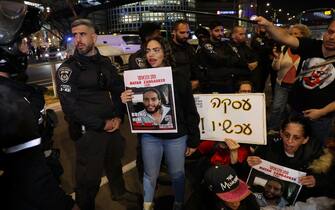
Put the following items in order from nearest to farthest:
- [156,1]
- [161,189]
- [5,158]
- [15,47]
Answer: [5,158], [15,47], [161,189], [156,1]

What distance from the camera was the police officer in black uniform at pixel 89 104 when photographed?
3146 millimetres

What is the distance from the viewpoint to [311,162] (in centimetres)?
319

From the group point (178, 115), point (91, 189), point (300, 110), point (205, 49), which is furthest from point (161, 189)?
point (205, 49)

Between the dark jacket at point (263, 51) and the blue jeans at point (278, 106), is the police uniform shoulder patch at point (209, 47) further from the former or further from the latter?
the dark jacket at point (263, 51)

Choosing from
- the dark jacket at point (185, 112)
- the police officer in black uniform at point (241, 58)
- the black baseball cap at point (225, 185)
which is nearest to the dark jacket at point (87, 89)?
the dark jacket at point (185, 112)

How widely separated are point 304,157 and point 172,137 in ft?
3.86

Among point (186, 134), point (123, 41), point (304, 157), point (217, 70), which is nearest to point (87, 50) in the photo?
point (186, 134)

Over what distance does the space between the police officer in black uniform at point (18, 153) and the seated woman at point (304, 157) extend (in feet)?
7.21

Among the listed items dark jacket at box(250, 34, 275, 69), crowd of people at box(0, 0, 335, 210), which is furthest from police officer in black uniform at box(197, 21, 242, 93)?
dark jacket at box(250, 34, 275, 69)

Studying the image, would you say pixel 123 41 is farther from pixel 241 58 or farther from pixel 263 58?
pixel 241 58

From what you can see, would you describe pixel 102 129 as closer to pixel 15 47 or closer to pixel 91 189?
pixel 91 189

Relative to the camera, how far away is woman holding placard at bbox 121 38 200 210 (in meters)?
3.10

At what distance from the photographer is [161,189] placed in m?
4.17

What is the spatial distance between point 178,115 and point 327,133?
161 centimetres
